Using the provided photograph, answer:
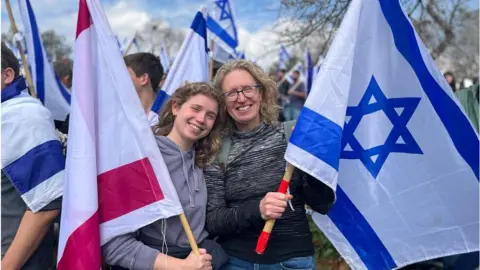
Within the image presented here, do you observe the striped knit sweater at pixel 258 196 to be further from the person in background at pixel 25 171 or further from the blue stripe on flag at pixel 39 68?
the blue stripe on flag at pixel 39 68

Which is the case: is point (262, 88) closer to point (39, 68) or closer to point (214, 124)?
point (214, 124)

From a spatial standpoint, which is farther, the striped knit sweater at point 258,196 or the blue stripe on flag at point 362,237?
the blue stripe on flag at point 362,237

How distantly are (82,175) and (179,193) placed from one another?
0.45m

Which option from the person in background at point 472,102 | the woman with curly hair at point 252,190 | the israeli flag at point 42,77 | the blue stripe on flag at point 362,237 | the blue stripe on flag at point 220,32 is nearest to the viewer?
the woman with curly hair at point 252,190

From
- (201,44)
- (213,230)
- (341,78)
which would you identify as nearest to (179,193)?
(213,230)

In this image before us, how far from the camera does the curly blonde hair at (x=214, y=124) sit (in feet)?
8.11

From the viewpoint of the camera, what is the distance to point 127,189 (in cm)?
231

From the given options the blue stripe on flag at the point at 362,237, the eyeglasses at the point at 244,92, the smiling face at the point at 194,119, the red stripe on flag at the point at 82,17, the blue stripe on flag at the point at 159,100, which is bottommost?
the blue stripe on flag at the point at 362,237

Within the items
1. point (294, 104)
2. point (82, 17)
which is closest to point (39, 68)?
point (82, 17)

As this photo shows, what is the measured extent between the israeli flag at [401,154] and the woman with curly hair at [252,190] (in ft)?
1.04

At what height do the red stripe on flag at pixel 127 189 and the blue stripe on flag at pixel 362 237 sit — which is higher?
the red stripe on flag at pixel 127 189

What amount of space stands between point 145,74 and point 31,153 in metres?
1.94

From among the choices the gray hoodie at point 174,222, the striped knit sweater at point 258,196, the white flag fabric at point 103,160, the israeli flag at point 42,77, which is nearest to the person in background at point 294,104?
the israeli flag at point 42,77

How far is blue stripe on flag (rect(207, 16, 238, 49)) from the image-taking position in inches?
253
